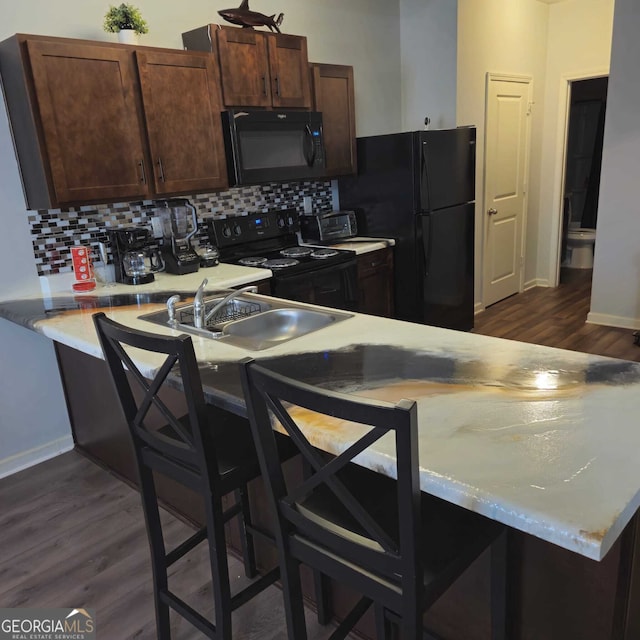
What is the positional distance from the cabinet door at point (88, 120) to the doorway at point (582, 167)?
5166 millimetres

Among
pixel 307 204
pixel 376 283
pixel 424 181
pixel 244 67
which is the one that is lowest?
pixel 376 283

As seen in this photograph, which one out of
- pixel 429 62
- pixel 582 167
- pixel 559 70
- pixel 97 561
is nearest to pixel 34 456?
pixel 97 561

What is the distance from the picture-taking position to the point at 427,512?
4.04 ft

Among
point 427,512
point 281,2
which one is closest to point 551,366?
point 427,512

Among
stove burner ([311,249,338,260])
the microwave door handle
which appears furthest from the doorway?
the microwave door handle

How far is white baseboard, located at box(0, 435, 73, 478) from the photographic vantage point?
9.21ft

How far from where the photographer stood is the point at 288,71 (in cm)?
333

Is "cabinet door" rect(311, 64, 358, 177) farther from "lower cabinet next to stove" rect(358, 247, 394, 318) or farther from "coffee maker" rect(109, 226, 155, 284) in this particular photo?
"coffee maker" rect(109, 226, 155, 284)

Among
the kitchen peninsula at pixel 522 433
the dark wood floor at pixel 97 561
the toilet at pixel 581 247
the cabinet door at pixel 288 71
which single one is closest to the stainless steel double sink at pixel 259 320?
the kitchen peninsula at pixel 522 433

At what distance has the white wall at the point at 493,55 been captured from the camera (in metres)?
4.35

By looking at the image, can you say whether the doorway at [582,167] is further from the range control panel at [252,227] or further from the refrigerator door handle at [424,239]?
the range control panel at [252,227]

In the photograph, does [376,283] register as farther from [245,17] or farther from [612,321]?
[612,321]

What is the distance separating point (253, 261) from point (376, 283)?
0.95m

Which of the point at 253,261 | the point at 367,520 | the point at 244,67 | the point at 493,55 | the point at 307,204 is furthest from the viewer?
the point at 493,55
